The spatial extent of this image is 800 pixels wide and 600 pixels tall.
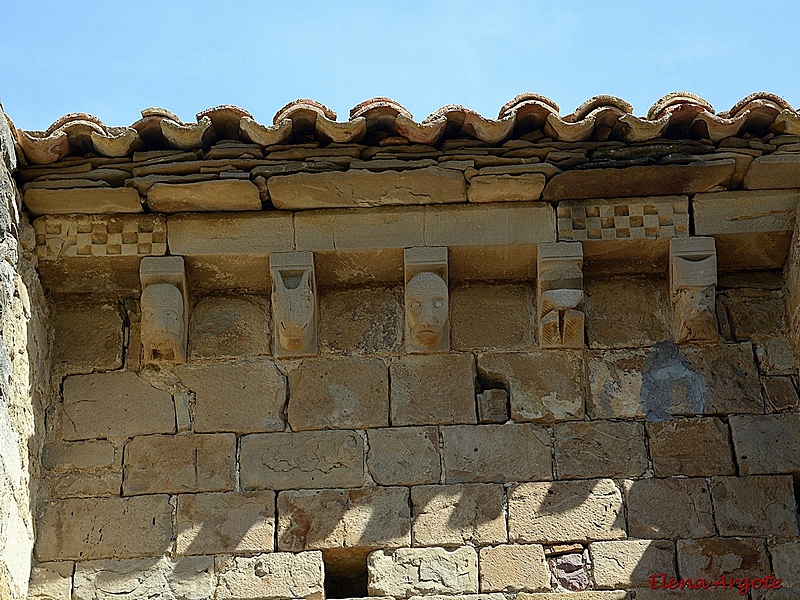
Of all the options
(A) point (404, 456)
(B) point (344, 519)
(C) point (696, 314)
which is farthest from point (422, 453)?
(C) point (696, 314)

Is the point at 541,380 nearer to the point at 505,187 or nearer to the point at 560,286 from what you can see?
the point at 560,286

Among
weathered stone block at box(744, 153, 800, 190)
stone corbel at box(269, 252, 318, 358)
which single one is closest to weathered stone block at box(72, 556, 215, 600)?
stone corbel at box(269, 252, 318, 358)

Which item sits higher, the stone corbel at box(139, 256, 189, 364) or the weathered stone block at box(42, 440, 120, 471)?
the stone corbel at box(139, 256, 189, 364)

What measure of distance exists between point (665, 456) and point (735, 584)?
0.65 metres

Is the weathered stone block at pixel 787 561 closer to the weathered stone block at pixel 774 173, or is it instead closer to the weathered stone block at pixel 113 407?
the weathered stone block at pixel 774 173

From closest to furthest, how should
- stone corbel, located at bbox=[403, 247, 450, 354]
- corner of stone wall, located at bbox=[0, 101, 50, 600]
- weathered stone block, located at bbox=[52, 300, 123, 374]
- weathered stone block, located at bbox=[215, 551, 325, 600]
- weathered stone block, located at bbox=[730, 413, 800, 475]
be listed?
1. corner of stone wall, located at bbox=[0, 101, 50, 600]
2. weathered stone block, located at bbox=[215, 551, 325, 600]
3. weathered stone block, located at bbox=[730, 413, 800, 475]
4. stone corbel, located at bbox=[403, 247, 450, 354]
5. weathered stone block, located at bbox=[52, 300, 123, 374]

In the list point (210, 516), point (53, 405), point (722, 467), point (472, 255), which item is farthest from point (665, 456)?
point (53, 405)

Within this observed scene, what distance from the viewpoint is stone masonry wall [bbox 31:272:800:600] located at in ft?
18.0

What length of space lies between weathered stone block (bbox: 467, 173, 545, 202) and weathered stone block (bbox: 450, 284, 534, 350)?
0.49 meters

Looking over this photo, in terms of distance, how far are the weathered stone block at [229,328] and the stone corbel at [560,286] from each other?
4.46 feet

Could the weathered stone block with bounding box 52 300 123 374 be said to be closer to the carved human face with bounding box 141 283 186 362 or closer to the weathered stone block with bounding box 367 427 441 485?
the carved human face with bounding box 141 283 186 362

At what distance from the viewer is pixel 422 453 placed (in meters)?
5.75

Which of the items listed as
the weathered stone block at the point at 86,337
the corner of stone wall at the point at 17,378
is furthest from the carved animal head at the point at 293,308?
the corner of stone wall at the point at 17,378

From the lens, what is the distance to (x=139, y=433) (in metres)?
5.82
